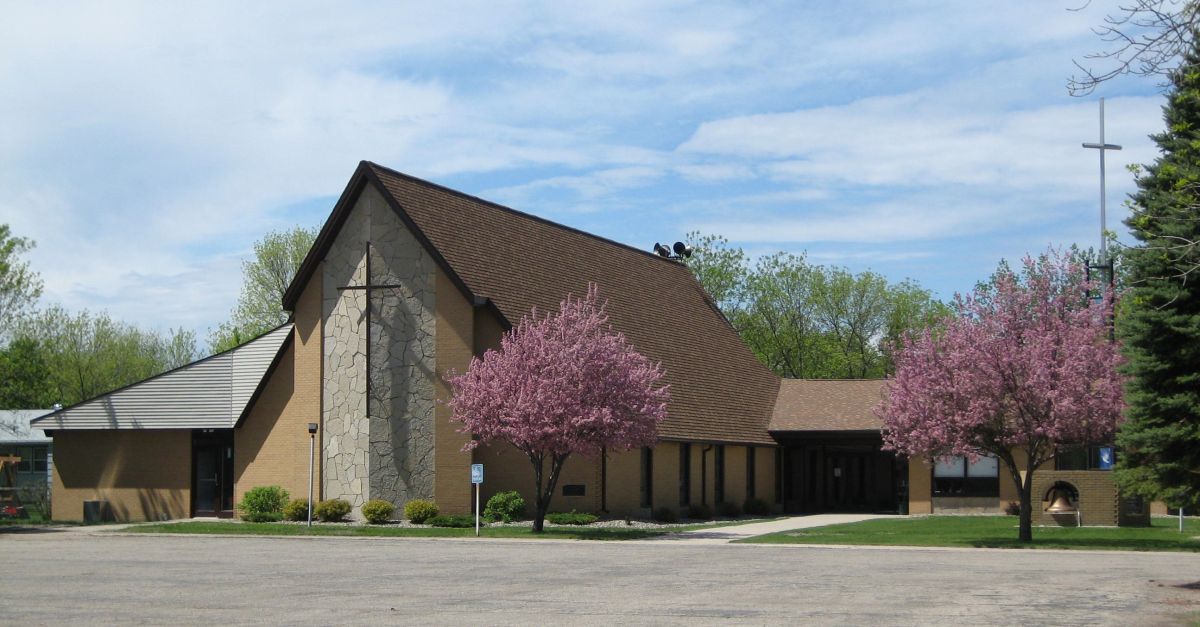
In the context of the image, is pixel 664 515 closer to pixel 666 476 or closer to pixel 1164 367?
pixel 666 476

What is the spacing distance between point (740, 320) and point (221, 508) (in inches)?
1501

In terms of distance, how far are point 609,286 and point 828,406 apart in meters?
10.9

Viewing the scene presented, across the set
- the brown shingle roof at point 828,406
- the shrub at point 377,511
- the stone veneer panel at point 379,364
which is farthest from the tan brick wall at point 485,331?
the brown shingle roof at point 828,406

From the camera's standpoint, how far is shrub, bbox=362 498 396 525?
3825 cm

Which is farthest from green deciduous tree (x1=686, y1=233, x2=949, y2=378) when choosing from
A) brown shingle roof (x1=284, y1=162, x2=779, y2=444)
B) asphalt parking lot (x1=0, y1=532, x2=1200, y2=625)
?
asphalt parking lot (x1=0, y1=532, x2=1200, y2=625)

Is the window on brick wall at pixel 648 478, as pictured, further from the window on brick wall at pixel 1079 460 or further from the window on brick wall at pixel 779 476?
the window on brick wall at pixel 1079 460

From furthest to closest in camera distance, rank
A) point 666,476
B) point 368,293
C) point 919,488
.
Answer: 1. point 919,488
2. point 666,476
3. point 368,293

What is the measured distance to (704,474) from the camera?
46.4m

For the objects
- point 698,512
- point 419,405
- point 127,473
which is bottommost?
point 698,512

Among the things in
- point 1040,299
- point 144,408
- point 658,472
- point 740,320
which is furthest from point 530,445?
point 740,320

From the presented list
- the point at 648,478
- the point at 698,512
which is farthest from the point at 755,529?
the point at 698,512

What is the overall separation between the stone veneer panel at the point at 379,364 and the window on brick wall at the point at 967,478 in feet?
64.0

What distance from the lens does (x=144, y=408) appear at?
44594 mm

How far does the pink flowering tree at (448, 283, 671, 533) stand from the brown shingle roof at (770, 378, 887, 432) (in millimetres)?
15884
